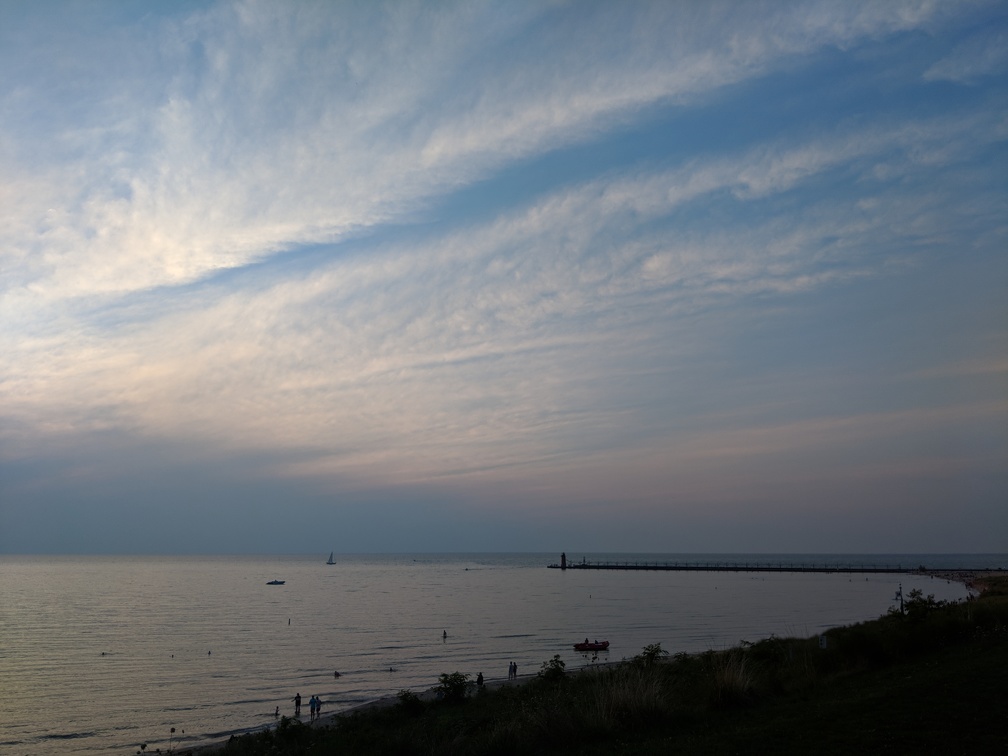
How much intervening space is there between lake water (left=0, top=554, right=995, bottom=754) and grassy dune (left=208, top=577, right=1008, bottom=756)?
49.4 ft

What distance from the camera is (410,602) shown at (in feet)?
351

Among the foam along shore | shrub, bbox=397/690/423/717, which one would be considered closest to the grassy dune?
shrub, bbox=397/690/423/717

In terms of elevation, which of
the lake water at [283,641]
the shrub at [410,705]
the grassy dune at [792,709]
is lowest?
the lake water at [283,641]

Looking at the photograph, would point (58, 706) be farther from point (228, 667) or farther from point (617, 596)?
point (617, 596)

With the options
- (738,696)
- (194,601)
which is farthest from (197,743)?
(194,601)

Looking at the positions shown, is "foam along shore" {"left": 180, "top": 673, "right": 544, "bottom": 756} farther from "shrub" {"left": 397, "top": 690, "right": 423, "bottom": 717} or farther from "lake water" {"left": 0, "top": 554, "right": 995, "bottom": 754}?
"shrub" {"left": 397, "top": 690, "right": 423, "bottom": 717}

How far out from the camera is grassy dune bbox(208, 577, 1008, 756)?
42.7 ft

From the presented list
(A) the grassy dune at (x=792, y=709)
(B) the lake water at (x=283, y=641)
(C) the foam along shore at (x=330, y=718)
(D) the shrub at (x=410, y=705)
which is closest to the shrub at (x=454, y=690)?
(C) the foam along shore at (x=330, y=718)

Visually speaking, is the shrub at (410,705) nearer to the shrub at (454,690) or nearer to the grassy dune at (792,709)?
the shrub at (454,690)

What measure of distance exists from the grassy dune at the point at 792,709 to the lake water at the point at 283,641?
15065mm

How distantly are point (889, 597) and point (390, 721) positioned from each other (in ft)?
302

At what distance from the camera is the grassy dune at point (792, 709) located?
1302 cm

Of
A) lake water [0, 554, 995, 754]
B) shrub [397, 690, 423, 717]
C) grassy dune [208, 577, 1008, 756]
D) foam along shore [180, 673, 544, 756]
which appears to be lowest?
lake water [0, 554, 995, 754]

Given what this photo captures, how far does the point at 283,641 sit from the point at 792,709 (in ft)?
191
